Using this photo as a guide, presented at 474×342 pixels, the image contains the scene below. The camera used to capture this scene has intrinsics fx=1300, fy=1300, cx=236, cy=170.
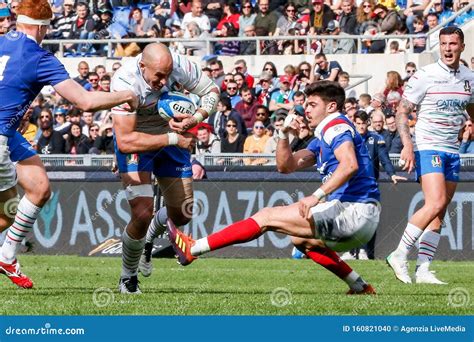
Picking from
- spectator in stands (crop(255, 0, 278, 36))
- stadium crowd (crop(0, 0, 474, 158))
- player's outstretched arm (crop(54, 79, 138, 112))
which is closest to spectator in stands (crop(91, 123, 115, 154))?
stadium crowd (crop(0, 0, 474, 158))

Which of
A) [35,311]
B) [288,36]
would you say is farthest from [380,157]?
[35,311]

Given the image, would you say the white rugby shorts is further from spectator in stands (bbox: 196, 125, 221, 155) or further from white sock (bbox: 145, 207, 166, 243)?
spectator in stands (bbox: 196, 125, 221, 155)

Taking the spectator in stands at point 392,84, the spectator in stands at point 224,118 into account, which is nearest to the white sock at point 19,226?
the spectator in stands at point 224,118

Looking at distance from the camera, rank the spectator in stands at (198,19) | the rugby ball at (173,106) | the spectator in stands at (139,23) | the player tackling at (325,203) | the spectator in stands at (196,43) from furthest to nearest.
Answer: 1. the spectator in stands at (139,23)
2. the spectator in stands at (198,19)
3. the spectator in stands at (196,43)
4. the rugby ball at (173,106)
5. the player tackling at (325,203)

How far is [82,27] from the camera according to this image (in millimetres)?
28656

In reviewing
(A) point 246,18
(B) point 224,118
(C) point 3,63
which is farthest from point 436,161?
(A) point 246,18

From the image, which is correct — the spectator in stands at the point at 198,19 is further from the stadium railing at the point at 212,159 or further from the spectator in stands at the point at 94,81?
the stadium railing at the point at 212,159

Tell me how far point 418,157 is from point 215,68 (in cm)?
1089

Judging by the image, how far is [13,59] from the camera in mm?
11055

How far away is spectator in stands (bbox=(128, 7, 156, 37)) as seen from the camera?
27.9 metres

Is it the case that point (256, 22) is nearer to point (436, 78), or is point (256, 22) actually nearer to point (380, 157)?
point (380, 157)

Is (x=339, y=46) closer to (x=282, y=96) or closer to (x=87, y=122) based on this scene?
(x=282, y=96)

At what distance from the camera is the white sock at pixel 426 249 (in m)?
13.8

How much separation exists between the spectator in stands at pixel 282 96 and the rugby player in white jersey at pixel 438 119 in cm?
891
